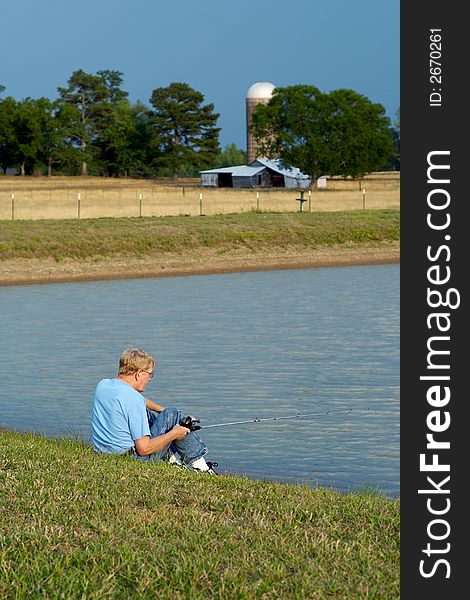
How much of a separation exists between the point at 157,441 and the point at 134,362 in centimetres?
59

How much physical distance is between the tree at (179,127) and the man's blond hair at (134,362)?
10128 centimetres

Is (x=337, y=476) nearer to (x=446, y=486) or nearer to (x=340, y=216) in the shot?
(x=446, y=486)

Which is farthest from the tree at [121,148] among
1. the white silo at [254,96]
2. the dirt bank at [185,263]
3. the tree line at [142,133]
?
the dirt bank at [185,263]

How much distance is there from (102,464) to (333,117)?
7935 cm

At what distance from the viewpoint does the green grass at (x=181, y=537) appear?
18.0 feet

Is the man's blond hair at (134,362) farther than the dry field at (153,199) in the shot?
No

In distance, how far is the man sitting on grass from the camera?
8.97m

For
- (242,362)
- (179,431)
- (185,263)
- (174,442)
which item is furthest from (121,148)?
(179,431)

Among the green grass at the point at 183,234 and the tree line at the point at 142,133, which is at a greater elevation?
the tree line at the point at 142,133

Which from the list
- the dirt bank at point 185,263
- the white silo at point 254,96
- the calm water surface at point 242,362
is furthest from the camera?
the white silo at point 254,96

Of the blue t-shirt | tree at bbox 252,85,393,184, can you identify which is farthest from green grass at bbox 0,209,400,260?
tree at bbox 252,85,393,184

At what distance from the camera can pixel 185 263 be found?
3459cm

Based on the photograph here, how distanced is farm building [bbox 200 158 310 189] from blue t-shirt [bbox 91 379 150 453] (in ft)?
272

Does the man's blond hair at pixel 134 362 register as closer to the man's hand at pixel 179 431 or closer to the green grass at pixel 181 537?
the man's hand at pixel 179 431
